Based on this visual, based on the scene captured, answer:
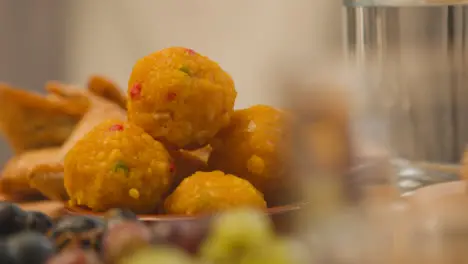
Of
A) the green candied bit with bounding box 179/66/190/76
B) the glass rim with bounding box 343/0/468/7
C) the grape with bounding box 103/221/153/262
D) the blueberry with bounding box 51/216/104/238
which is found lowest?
the blueberry with bounding box 51/216/104/238

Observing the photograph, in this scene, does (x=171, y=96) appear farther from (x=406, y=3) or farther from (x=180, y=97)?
(x=406, y=3)

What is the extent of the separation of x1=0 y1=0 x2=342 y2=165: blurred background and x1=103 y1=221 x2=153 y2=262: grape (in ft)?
0.79

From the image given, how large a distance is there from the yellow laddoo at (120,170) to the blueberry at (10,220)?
8 centimetres

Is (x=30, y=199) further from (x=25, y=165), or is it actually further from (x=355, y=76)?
(x=355, y=76)

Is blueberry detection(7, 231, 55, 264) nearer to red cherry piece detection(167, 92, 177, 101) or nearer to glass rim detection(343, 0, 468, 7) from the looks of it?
red cherry piece detection(167, 92, 177, 101)

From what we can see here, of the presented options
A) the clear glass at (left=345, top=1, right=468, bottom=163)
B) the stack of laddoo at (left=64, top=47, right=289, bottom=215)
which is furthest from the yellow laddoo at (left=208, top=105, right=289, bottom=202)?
the clear glass at (left=345, top=1, right=468, bottom=163)

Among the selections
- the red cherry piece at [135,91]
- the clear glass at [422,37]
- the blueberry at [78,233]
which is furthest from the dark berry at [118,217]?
the clear glass at [422,37]

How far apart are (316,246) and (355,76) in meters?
0.07

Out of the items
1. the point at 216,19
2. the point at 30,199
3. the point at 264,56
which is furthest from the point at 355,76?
the point at 216,19

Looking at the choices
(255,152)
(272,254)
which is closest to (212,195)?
(255,152)

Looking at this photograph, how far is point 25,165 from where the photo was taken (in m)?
0.74

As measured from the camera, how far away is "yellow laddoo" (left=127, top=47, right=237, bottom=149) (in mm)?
493

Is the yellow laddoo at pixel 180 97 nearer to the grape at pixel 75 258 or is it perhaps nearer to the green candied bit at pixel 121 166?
the green candied bit at pixel 121 166

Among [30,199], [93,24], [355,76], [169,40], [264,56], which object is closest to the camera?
[355,76]
